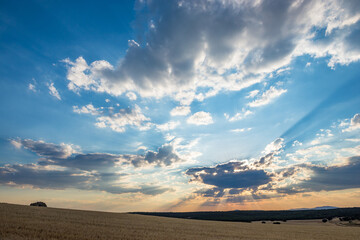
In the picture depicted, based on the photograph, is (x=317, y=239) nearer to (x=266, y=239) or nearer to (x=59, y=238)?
(x=266, y=239)

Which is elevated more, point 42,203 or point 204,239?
point 42,203

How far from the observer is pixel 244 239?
87.8 feet

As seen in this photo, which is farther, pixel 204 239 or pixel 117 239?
pixel 204 239

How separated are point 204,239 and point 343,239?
79.3ft

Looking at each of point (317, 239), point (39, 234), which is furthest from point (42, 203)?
point (317, 239)

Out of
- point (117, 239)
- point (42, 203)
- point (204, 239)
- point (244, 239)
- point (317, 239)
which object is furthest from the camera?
point (42, 203)

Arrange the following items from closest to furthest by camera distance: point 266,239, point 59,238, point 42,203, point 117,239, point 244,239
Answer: point 59,238
point 117,239
point 244,239
point 266,239
point 42,203

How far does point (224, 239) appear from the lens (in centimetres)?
2488

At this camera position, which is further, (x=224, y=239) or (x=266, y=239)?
(x=266, y=239)

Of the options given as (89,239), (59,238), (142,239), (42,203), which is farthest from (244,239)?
(42,203)

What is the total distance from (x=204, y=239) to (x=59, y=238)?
48.1ft

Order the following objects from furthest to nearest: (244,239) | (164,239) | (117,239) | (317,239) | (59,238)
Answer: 1. (317,239)
2. (244,239)
3. (164,239)
4. (117,239)
5. (59,238)

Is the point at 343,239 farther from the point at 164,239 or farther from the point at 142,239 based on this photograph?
the point at 142,239

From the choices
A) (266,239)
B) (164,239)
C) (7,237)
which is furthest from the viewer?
(266,239)
